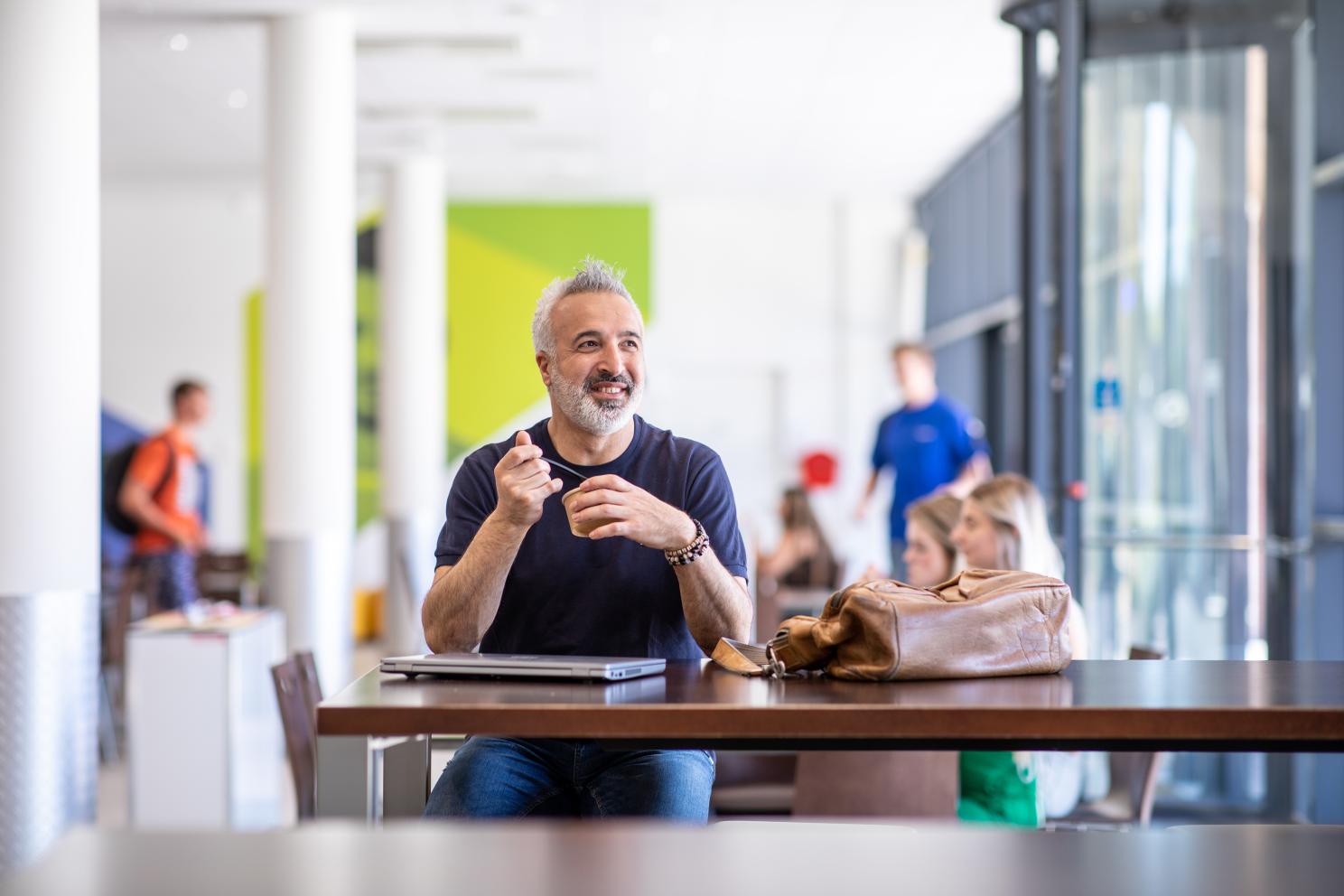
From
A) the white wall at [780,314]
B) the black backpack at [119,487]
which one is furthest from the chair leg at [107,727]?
the white wall at [780,314]

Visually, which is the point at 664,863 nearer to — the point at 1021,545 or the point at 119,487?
the point at 1021,545

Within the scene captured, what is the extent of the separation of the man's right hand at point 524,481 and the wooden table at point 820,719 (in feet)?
1.12

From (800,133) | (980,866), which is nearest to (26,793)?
(980,866)

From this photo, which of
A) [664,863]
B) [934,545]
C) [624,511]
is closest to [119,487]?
[934,545]

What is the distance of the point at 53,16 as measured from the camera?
13.1 ft

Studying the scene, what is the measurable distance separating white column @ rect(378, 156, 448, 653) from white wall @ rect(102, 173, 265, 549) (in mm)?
2027

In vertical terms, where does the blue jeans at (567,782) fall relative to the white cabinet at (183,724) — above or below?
above

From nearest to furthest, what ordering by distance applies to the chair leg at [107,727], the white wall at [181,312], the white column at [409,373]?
Answer: the chair leg at [107,727], the white column at [409,373], the white wall at [181,312]

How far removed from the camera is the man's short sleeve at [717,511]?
2.39 meters

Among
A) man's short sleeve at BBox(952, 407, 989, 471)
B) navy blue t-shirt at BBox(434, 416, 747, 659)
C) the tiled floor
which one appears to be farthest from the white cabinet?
man's short sleeve at BBox(952, 407, 989, 471)

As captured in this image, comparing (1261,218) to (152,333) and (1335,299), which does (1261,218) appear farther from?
(152,333)

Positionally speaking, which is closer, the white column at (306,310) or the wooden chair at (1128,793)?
the wooden chair at (1128,793)

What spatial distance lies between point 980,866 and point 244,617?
4.71 m

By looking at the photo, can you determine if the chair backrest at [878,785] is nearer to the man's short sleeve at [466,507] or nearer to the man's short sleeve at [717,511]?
the man's short sleeve at [717,511]
